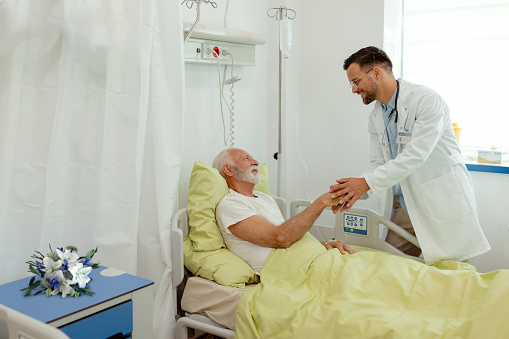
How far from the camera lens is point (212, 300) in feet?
7.16

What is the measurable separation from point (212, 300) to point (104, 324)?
0.65 metres

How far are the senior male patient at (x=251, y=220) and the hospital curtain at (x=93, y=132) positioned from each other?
32cm

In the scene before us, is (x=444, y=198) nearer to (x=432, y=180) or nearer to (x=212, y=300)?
(x=432, y=180)

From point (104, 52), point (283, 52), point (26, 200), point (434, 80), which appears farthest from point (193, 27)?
point (434, 80)

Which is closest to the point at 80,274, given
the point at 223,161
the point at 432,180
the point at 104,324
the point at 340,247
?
the point at 104,324

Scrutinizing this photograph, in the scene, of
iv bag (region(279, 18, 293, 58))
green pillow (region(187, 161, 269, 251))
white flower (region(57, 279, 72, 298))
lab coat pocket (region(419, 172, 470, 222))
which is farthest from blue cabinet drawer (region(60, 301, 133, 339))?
iv bag (region(279, 18, 293, 58))

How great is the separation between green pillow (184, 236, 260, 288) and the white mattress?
3cm

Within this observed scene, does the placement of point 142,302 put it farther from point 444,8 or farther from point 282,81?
point 444,8

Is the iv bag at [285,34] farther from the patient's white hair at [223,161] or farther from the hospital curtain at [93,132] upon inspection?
the hospital curtain at [93,132]

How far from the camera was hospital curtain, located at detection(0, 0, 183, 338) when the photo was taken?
5.76 feet

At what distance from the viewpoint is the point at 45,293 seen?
1.64 meters

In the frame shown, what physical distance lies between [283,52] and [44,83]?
151cm

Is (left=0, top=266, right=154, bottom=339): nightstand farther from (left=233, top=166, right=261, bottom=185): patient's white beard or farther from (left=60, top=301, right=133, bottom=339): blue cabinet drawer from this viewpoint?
(left=233, top=166, right=261, bottom=185): patient's white beard

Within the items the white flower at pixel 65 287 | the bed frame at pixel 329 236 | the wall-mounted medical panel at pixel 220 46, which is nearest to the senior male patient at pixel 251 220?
the bed frame at pixel 329 236
